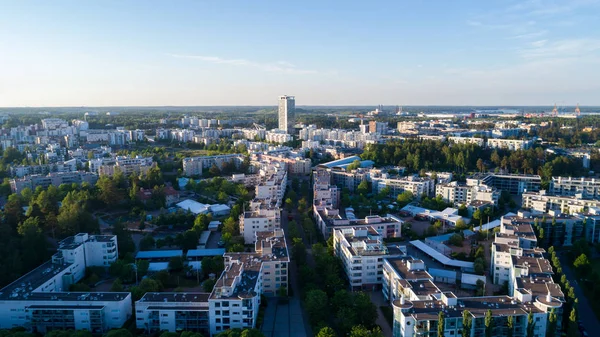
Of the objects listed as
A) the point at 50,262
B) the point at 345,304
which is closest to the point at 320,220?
the point at 345,304

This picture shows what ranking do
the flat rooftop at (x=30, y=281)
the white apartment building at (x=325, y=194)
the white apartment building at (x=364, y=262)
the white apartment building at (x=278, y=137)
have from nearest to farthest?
1. the flat rooftop at (x=30, y=281)
2. the white apartment building at (x=364, y=262)
3. the white apartment building at (x=325, y=194)
4. the white apartment building at (x=278, y=137)

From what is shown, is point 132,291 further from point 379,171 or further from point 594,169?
point 594,169

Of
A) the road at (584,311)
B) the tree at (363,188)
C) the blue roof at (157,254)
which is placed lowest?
the road at (584,311)

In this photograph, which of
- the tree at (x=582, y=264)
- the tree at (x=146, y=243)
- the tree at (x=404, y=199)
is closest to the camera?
the tree at (x=582, y=264)

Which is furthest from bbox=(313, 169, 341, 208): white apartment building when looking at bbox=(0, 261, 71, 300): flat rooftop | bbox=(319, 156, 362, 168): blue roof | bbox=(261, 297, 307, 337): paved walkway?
bbox=(0, 261, 71, 300): flat rooftop

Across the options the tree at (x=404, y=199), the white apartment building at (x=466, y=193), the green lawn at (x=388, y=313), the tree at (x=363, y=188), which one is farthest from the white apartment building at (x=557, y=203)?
the green lawn at (x=388, y=313)

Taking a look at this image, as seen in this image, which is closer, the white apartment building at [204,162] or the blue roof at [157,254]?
the blue roof at [157,254]

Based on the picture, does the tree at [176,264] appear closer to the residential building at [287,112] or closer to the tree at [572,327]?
the tree at [572,327]

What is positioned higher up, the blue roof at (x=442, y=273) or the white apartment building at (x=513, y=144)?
the white apartment building at (x=513, y=144)
